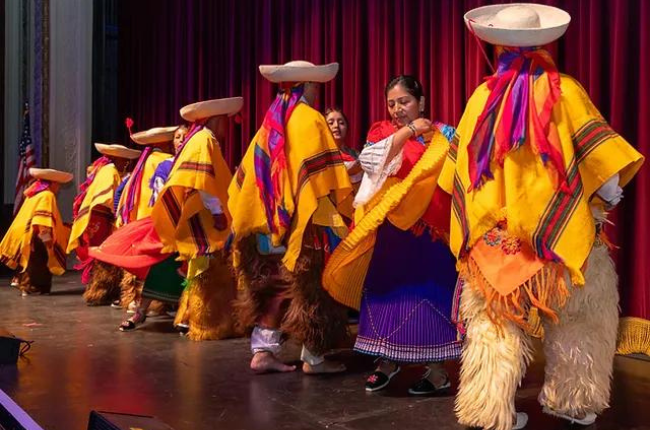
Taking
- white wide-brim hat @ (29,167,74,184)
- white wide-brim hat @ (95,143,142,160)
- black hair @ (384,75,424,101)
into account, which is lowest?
white wide-brim hat @ (29,167,74,184)

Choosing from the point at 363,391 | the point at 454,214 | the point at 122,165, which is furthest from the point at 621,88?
the point at 122,165

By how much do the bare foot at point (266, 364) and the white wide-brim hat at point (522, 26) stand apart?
1.75m

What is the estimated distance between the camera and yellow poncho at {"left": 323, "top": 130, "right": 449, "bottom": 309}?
273cm

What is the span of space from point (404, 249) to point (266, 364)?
913mm

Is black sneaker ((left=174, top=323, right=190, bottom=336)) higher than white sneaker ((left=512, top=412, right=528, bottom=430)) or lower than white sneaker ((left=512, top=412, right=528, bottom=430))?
lower

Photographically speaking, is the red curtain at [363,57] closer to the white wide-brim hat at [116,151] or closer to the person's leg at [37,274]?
the white wide-brim hat at [116,151]

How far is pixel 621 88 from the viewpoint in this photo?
148 inches

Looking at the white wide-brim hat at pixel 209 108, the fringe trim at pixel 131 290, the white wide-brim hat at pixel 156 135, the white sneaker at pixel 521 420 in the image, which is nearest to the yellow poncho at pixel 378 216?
the white sneaker at pixel 521 420

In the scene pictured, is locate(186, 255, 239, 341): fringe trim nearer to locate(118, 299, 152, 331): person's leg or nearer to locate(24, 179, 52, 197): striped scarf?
locate(118, 299, 152, 331): person's leg

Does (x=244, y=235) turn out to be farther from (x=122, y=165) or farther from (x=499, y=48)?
(x=122, y=165)

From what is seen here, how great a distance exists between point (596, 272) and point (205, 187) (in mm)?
2212

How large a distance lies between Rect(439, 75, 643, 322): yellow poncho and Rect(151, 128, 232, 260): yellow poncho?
1962 mm

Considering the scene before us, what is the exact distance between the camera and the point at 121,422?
190 centimetres

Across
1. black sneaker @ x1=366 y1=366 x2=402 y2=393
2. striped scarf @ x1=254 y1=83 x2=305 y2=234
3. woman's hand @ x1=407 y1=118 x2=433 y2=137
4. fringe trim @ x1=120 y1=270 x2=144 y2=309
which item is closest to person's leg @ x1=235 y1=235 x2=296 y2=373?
striped scarf @ x1=254 y1=83 x2=305 y2=234
